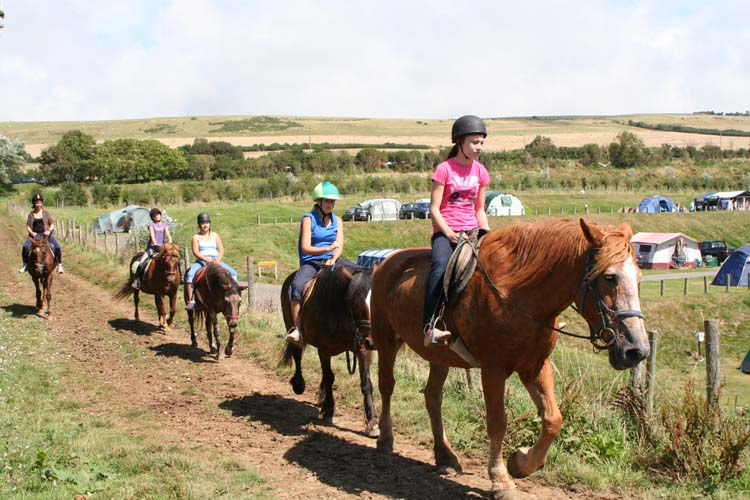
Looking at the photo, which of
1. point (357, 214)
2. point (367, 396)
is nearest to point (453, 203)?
point (367, 396)

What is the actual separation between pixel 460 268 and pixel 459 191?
2.85 feet

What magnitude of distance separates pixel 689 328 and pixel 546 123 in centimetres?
15793

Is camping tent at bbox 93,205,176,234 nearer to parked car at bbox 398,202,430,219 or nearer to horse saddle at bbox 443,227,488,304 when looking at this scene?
parked car at bbox 398,202,430,219

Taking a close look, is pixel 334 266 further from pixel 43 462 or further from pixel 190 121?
Result: pixel 190 121

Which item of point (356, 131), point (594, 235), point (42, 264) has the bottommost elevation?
point (42, 264)

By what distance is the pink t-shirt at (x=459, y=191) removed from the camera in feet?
20.1

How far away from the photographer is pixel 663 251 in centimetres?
4869

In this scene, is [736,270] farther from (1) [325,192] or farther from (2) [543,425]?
(2) [543,425]

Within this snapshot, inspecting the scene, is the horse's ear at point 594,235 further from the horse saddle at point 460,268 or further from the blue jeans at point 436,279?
the blue jeans at point 436,279

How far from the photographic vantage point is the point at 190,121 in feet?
562

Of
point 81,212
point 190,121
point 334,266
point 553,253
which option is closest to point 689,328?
point 334,266

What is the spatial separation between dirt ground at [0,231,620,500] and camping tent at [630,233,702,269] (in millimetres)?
41022

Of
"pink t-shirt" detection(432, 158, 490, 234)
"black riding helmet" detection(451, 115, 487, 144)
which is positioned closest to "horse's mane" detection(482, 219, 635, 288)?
"pink t-shirt" detection(432, 158, 490, 234)

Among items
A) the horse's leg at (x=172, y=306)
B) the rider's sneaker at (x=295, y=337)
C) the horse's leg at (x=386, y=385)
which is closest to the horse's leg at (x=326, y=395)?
the rider's sneaker at (x=295, y=337)
